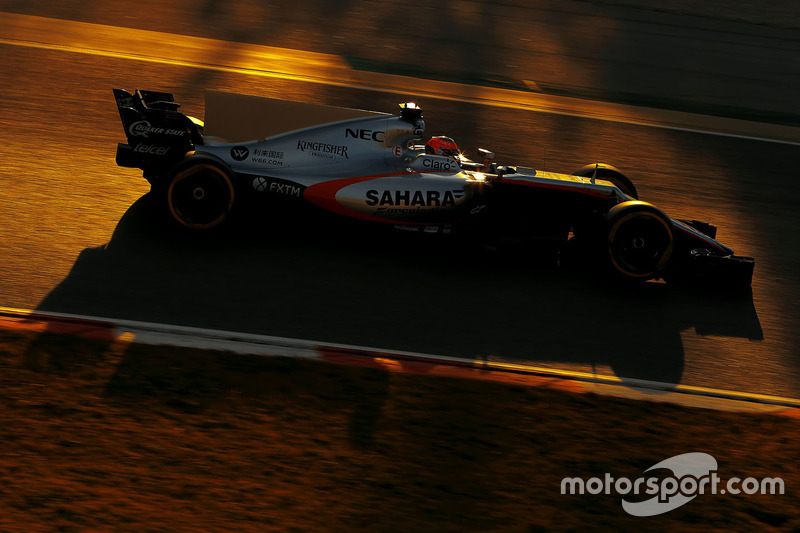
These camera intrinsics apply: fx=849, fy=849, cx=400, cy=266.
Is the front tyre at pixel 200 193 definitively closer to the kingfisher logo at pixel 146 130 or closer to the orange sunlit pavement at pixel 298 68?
the kingfisher logo at pixel 146 130

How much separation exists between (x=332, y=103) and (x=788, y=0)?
15.0 m

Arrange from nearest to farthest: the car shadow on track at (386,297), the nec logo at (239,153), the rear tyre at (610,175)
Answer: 1. the car shadow on track at (386,297)
2. the nec logo at (239,153)
3. the rear tyre at (610,175)

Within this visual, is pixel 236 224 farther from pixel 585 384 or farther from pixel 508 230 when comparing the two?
pixel 585 384

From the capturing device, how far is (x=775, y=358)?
7.08 m

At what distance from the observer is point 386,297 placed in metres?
7.21

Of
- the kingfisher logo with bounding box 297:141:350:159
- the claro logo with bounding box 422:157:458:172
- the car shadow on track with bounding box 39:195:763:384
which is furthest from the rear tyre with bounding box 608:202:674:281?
the kingfisher logo with bounding box 297:141:350:159

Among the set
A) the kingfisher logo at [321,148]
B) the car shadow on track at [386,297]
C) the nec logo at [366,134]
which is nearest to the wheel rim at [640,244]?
the car shadow on track at [386,297]

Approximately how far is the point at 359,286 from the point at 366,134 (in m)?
1.49

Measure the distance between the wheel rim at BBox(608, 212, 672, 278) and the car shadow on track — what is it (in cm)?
27

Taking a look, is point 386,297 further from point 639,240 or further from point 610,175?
point 610,175

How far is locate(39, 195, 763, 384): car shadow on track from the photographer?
6664 millimetres

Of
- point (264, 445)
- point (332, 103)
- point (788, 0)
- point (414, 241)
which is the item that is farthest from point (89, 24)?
point (788, 0)

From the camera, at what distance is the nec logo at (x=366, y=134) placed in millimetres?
7840

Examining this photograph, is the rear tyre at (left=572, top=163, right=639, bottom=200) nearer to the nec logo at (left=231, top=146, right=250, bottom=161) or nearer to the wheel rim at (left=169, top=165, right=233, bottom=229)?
A: the nec logo at (left=231, top=146, right=250, bottom=161)
